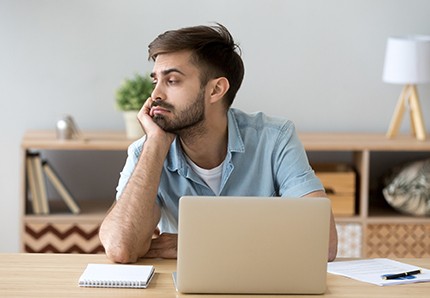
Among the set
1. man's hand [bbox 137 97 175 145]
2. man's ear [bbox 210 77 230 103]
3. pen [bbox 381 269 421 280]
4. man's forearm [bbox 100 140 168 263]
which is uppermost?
man's ear [bbox 210 77 230 103]

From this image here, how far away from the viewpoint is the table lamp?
3.99 m

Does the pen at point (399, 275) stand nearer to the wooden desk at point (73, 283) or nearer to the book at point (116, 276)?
the wooden desk at point (73, 283)

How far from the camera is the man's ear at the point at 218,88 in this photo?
9.13 feet

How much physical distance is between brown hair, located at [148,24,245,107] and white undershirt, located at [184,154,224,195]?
221mm

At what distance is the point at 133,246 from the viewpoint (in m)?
2.41

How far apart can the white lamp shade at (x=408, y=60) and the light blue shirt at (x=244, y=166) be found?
4.49 feet

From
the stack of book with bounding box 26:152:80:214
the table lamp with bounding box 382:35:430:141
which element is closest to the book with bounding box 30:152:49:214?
the stack of book with bounding box 26:152:80:214

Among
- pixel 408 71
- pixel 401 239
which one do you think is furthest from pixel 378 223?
pixel 408 71

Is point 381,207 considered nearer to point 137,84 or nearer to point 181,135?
point 137,84

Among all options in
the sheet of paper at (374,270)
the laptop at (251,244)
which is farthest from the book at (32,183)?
the laptop at (251,244)

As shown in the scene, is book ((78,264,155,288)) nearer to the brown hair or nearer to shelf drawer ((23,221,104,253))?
the brown hair

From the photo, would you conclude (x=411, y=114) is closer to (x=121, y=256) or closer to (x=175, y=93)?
(x=175, y=93)

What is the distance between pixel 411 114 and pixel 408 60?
284 mm

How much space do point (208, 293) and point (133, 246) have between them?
0.36 m
